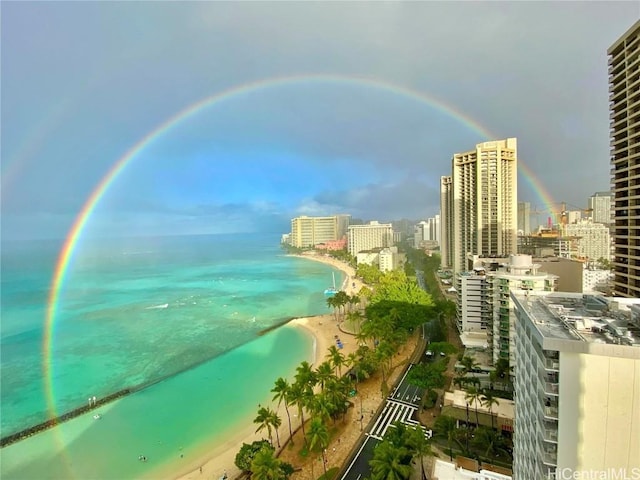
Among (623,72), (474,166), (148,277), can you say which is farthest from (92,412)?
(148,277)

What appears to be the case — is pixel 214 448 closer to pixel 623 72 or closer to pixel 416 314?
pixel 416 314

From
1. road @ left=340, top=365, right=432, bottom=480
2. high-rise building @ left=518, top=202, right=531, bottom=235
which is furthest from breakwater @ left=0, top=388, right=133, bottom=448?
high-rise building @ left=518, top=202, right=531, bottom=235

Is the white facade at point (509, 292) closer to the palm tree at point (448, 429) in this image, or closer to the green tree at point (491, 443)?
the green tree at point (491, 443)

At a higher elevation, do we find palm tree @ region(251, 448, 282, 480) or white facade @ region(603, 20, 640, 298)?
white facade @ region(603, 20, 640, 298)

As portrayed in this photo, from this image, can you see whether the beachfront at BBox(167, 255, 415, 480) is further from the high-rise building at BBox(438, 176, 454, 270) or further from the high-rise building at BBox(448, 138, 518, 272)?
the high-rise building at BBox(438, 176, 454, 270)

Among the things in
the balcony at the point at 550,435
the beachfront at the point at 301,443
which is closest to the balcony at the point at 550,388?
the balcony at the point at 550,435

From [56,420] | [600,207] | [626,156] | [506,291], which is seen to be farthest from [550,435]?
[600,207]

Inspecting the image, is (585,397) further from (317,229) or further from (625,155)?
(317,229)
